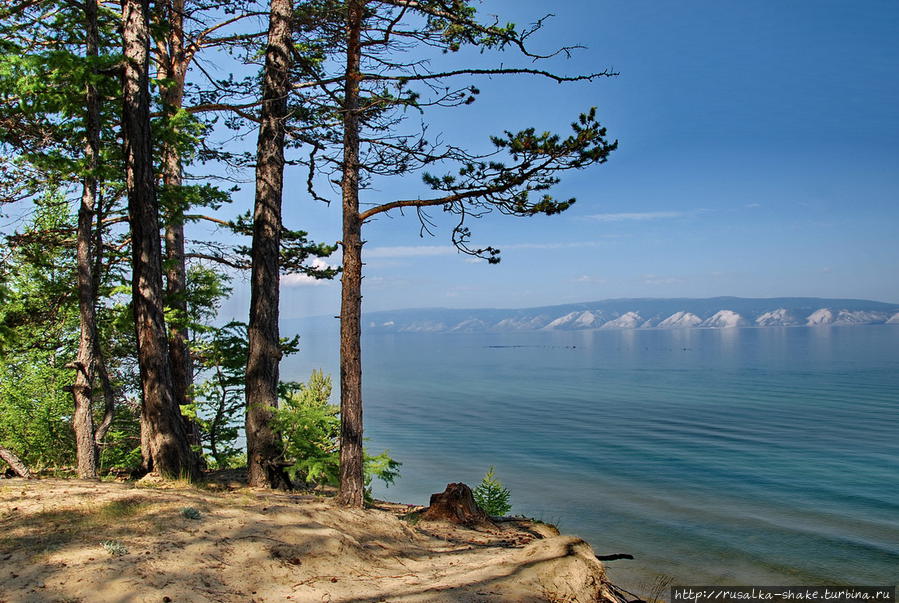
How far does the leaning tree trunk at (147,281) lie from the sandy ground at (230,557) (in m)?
1.68

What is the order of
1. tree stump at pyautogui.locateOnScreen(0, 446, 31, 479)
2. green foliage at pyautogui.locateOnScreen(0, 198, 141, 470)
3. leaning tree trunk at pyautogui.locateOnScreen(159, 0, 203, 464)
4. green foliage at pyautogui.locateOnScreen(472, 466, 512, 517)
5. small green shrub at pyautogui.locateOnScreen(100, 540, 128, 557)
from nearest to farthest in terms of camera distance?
small green shrub at pyautogui.locateOnScreen(100, 540, 128, 557) < tree stump at pyautogui.locateOnScreen(0, 446, 31, 479) < green foliage at pyautogui.locateOnScreen(0, 198, 141, 470) < leaning tree trunk at pyautogui.locateOnScreen(159, 0, 203, 464) < green foliage at pyautogui.locateOnScreen(472, 466, 512, 517)

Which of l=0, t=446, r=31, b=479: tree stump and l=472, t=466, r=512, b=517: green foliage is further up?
l=0, t=446, r=31, b=479: tree stump

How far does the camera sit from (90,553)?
172 inches

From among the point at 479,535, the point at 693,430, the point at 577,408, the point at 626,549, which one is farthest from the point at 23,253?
the point at 577,408

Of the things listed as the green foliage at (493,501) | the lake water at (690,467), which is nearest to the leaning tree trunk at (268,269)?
the green foliage at (493,501)

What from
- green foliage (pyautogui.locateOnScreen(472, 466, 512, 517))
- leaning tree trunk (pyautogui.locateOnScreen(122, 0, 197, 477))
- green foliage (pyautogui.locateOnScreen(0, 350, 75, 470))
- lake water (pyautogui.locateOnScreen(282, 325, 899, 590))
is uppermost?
leaning tree trunk (pyautogui.locateOnScreen(122, 0, 197, 477))

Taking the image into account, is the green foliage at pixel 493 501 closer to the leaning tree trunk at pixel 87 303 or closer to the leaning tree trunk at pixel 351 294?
the leaning tree trunk at pixel 351 294

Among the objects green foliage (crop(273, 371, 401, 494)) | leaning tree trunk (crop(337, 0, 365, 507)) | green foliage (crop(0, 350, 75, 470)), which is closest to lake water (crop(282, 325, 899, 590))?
leaning tree trunk (crop(337, 0, 365, 507))

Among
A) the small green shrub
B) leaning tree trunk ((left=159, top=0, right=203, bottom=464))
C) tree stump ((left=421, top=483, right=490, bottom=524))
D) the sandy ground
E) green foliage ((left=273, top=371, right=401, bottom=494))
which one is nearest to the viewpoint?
the sandy ground

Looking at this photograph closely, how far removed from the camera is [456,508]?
950 centimetres

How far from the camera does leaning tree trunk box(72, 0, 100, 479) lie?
8.67 metres

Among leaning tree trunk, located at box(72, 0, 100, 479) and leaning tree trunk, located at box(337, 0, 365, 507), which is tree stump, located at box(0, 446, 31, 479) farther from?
leaning tree trunk, located at box(337, 0, 365, 507)

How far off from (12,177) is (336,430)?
7987 mm

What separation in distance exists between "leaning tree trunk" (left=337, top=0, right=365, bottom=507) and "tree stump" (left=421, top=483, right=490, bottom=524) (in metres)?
1.51
